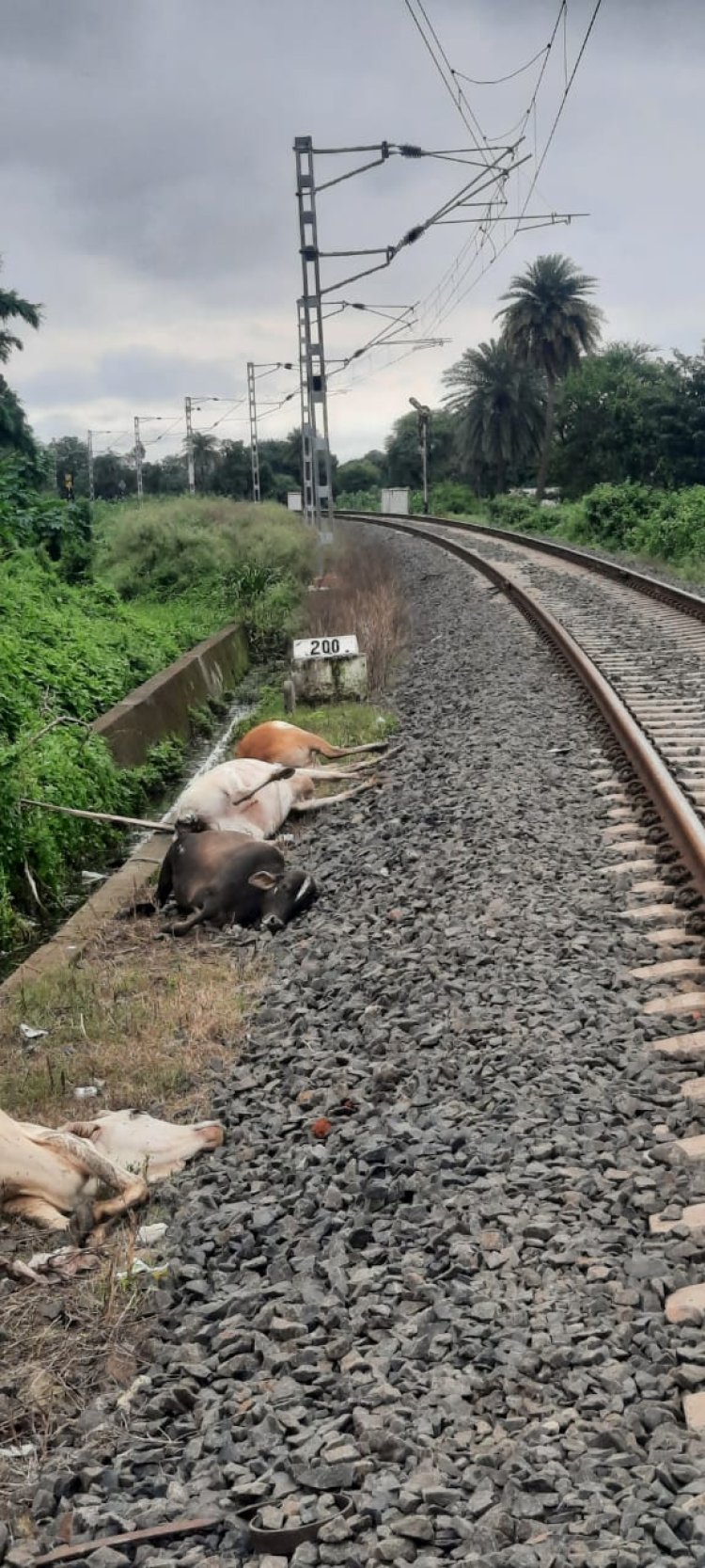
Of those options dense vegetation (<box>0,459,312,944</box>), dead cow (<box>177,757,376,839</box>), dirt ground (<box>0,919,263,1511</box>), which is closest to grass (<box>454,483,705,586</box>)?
dense vegetation (<box>0,459,312,944</box>)

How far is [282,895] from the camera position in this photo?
709cm

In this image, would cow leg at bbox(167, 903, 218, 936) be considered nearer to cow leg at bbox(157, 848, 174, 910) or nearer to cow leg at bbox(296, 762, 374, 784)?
cow leg at bbox(157, 848, 174, 910)

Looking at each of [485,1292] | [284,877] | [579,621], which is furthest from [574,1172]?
[579,621]

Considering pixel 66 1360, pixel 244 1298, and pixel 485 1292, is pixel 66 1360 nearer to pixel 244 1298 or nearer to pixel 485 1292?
pixel 244 1298

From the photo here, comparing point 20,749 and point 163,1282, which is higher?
point 20,749

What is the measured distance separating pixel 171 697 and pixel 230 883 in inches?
342

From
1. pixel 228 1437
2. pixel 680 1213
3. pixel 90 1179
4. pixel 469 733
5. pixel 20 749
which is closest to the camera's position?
pixel 228 1437

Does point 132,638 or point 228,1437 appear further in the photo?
point 132,638

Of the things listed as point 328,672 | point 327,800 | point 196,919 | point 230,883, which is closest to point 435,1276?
point 196,919

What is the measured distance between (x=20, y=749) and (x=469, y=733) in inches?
133

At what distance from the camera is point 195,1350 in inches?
133

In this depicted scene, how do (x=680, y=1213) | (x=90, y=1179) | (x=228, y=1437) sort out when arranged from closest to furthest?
(x=228, y=1437) → (x=680, y=1213) → (x=90, y=1179)

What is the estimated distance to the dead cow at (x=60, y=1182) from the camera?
13.9 feet

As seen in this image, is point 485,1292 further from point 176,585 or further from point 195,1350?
point 176,585
